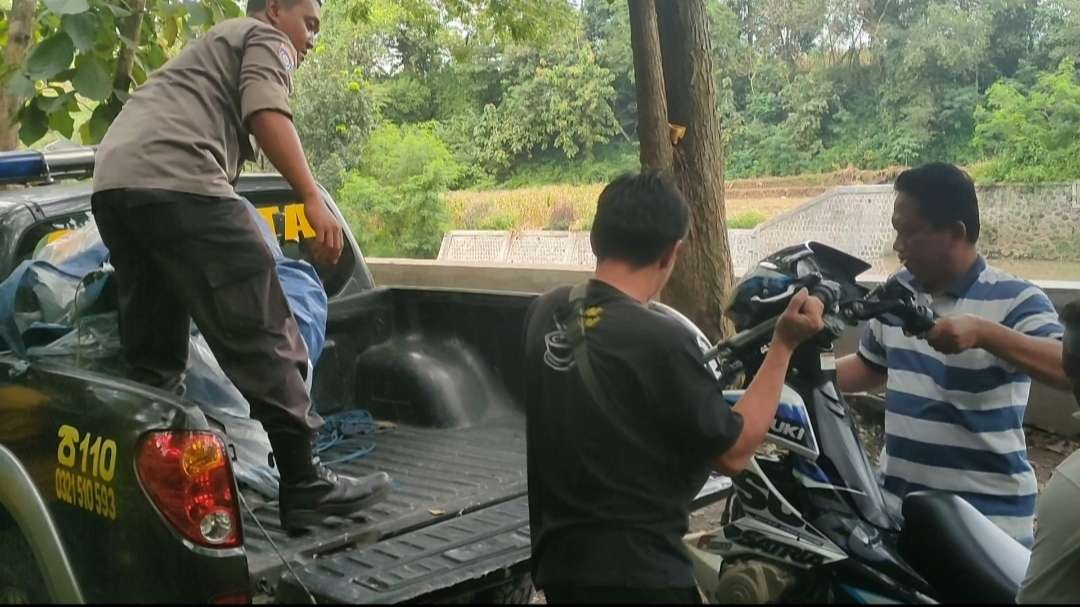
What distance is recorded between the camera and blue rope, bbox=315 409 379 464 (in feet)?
12.3

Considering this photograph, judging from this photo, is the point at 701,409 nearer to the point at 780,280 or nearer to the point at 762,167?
the point at 780,280

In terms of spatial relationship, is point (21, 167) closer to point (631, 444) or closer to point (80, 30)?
point (80, 30)

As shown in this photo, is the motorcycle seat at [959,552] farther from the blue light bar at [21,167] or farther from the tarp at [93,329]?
the blue light bar at [21,167]

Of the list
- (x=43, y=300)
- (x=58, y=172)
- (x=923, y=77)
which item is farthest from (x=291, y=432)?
(x=923, y=77)

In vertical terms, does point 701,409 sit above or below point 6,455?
above

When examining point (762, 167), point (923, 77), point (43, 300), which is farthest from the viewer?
point (762, 167)

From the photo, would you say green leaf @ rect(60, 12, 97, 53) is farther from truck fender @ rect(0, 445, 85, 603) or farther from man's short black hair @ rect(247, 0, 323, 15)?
truck fender @ rect(0, 445, 85, 603)

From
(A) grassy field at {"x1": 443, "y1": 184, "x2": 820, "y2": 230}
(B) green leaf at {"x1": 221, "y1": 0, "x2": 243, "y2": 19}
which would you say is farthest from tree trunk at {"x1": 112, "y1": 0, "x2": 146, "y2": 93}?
(A) grassy field at {"x1": 443, "y1": 184, "x2": 820, "y2": 230}

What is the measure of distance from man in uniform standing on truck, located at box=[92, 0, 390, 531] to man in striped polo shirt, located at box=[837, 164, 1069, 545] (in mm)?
1475

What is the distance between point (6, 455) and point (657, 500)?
181 centimetres

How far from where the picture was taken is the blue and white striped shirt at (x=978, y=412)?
2.57m

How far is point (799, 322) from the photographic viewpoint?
2.06m

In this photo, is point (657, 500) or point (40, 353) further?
point (40, 353)

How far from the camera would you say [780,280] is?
234 cm
